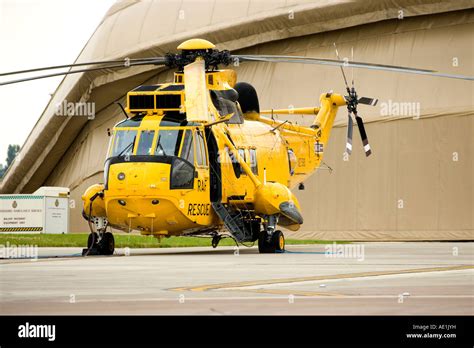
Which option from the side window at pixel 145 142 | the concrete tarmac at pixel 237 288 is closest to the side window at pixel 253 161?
the side window at pixel 145 142

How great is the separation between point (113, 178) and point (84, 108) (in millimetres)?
36413

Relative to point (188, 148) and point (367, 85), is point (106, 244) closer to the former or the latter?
point (188, 148)

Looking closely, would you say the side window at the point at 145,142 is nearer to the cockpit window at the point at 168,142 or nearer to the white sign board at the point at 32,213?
the cockpit window at the point at 168,142

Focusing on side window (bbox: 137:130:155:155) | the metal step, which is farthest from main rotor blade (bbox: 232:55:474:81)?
the metal step

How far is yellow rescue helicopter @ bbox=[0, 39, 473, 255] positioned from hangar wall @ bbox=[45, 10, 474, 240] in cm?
1859

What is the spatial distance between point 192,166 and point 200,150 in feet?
2.12

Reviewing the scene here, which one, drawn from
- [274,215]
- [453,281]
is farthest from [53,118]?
[453,281]

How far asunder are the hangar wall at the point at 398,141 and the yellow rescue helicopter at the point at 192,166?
18586 millimetres

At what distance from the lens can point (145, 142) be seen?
2622 centimetres

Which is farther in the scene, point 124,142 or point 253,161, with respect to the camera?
point 253,161

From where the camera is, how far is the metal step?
2803 cm

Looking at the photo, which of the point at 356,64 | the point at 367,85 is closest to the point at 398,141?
the point at 367,85

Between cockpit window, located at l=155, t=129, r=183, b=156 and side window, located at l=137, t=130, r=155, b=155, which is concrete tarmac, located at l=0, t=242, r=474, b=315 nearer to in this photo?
side window, located at l=137, t=130, r=155, b=155

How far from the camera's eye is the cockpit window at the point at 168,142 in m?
26.2
